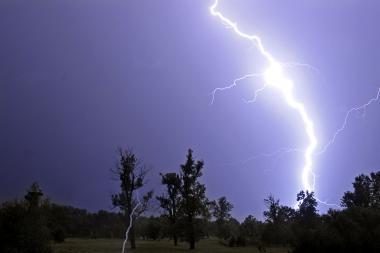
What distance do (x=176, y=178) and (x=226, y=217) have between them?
42.0m

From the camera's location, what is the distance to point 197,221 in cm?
4588

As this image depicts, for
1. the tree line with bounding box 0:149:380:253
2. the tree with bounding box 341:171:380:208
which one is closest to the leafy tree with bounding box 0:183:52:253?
the tree line with bounding box 0:149:380:253

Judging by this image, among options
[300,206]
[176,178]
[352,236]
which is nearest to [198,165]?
[176,178]

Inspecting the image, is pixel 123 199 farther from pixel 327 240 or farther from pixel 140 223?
pixel 140 223

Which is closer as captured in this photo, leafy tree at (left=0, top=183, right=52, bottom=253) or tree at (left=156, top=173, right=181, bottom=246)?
leafy tree at (left=0, top=183, right=52, bottom=253)

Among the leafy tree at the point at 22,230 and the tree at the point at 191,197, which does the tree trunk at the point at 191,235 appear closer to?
the tree at the point at 191,197

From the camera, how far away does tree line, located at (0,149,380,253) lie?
74.9 feet

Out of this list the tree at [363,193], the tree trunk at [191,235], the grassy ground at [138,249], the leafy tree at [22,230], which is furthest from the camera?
the tree at [363,193]

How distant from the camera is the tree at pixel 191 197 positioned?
4519cm

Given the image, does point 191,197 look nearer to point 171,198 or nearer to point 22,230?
point 171,198

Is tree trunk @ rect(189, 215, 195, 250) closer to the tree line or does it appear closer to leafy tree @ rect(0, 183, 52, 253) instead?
the tree line

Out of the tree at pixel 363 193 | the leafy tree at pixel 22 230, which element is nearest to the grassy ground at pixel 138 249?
the leafy tree at pixel 22 230

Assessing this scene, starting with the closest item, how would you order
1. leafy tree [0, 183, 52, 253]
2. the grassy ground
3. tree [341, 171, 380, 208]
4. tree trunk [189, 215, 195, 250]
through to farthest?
1. leafy tree [0, 183, 52, 253]
2. the grassy ground
3. tree trunk [189, 215, 195, 250]
4. tree [341, 171, 380, 208]

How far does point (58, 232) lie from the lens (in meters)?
53.1
